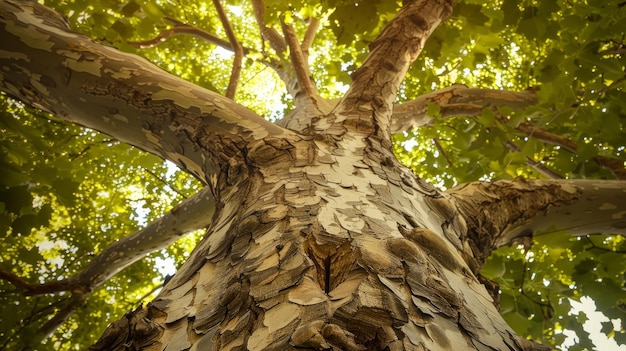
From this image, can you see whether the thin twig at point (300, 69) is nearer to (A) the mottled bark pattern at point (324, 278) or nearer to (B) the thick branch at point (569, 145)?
(B) the thick branch at point (569, 145)

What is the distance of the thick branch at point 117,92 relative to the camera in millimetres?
1540

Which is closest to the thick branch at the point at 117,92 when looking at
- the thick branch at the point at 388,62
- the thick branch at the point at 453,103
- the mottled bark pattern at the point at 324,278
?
the mottled bark pattern at the point at 324,278

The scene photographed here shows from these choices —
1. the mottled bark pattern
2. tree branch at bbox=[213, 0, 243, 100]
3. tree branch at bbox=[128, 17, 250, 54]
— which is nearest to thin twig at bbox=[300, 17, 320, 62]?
tree branch at bbox=[128, 17, 250, 54]

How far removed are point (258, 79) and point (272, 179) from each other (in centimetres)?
692

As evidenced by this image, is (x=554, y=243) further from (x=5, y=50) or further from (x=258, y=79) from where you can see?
(x=258, y=79)

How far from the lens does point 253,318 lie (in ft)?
2.22

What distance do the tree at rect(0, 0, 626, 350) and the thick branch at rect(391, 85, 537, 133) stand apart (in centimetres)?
2

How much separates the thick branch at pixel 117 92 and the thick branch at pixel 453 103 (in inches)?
71.6

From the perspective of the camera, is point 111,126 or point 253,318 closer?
point 253,318

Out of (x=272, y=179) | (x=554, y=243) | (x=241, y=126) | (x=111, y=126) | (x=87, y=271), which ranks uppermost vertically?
(x=87, y=271)

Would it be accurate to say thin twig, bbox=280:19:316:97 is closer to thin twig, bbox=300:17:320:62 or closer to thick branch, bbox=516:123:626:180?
thin twig, bbox=300:17:320:62

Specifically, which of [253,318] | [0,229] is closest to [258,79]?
[0,229]

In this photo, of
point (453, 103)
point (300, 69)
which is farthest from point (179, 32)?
point (453, 103)

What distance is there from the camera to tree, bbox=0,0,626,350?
721 millimetres
